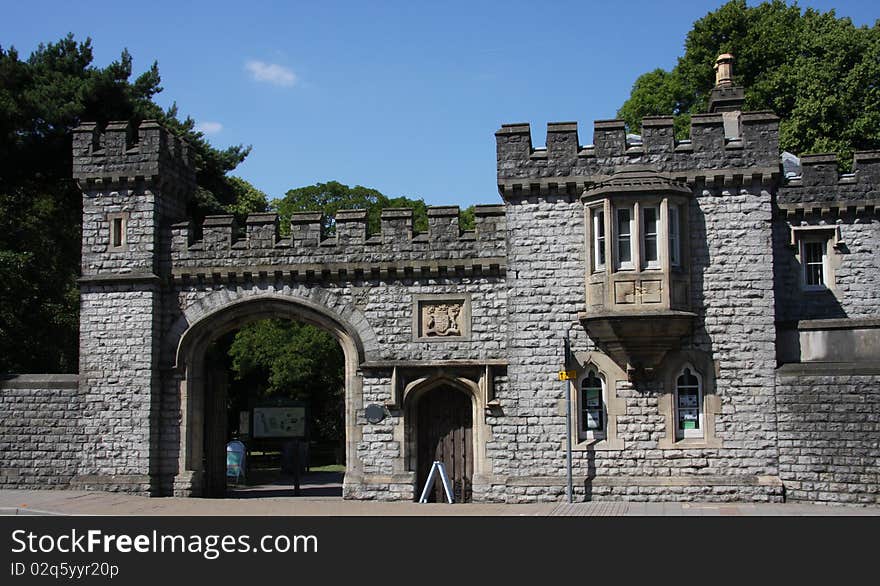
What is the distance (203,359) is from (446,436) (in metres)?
5.10

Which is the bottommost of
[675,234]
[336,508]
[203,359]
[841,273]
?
[336,508]

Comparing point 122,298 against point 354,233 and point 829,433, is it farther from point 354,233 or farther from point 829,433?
point 829,433

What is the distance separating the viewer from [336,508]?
61.6 ft

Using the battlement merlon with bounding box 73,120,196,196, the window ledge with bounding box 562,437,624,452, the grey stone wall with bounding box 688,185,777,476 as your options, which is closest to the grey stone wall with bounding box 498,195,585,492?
the window ledge with bounding box 562,437,624,452

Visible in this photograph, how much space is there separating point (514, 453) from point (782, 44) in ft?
65.8

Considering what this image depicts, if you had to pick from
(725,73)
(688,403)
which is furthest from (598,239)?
(725,73)

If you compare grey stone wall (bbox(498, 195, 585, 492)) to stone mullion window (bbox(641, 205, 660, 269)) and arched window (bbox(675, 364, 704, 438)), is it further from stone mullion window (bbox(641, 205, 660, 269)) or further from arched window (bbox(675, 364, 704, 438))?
arched window (bbox(675, 364, 704, 438))

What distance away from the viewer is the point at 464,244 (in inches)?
810

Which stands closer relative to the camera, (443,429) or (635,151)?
(635,151)

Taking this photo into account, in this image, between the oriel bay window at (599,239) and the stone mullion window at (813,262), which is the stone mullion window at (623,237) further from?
the stone mullion window at (813,262)

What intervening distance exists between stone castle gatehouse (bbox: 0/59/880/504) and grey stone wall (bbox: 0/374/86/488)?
43mm

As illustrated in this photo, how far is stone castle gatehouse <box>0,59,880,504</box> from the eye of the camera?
18844 mm

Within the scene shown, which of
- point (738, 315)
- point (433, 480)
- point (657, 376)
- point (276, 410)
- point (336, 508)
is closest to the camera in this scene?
point (336, 508)

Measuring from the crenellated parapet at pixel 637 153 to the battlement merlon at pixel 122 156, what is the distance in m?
6.59
